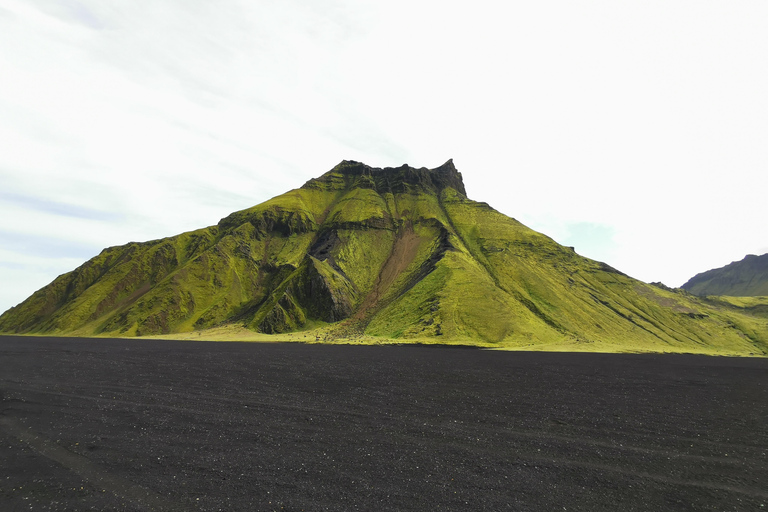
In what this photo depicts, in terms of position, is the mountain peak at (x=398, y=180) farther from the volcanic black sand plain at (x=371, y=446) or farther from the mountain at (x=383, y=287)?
the volcanic black sand plain at (x=371, y=446)

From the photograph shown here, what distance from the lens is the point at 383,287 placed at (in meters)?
124

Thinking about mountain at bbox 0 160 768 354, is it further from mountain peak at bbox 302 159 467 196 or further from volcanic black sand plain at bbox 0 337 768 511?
volcanic black sand plain at bbox 0 337 768 511

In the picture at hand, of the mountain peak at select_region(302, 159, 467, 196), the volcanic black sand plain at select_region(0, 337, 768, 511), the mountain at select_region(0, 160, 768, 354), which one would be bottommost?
the volcanic black sand plain at select_region(0, 337, 768, 511)

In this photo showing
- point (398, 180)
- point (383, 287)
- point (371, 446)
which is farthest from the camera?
point (398, 180)

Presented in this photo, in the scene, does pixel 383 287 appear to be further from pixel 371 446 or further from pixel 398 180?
pixel 371 446

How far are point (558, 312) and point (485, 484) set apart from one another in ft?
312

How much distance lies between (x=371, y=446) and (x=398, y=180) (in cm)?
17716

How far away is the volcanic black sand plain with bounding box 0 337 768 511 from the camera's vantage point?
11859 millimetres

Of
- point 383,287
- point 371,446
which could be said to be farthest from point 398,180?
point 371,446

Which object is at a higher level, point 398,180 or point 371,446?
point 398,180

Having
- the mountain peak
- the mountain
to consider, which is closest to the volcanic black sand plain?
the mountain

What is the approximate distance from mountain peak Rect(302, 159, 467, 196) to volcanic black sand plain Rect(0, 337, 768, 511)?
518 ft

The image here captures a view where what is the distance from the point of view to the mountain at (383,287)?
9350 centimetres

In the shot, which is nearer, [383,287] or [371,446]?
[371,446]
